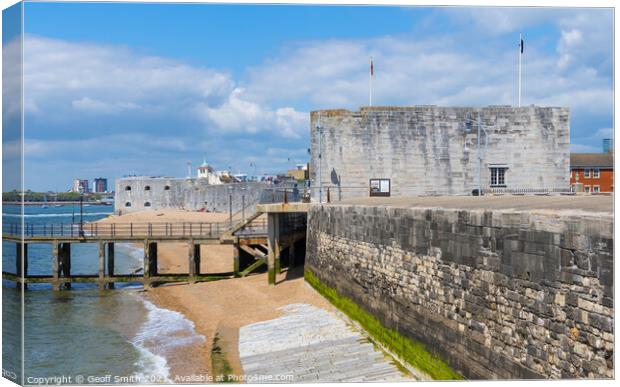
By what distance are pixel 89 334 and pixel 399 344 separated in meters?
10.6

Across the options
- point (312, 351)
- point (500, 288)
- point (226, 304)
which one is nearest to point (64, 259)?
point (226, 304)

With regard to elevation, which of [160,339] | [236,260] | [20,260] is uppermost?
[20,260]

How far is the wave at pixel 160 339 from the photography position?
49.7 ft

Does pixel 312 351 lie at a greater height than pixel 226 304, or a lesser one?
greater

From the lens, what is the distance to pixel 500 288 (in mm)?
9680

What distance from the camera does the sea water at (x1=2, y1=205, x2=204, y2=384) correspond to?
34.0 ft

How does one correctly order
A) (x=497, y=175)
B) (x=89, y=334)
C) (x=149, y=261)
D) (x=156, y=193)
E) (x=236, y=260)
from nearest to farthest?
(x=89, y=334) < (x=497, y=175) < (x=236, y=260) < (x=149, y=261) < (x=156, y=193)

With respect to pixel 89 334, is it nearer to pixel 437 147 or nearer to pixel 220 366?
pixel 220 366

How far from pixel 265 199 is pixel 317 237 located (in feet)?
36.6

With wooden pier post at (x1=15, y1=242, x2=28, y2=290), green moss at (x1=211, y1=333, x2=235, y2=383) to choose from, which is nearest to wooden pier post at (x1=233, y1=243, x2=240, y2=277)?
green moss at (x1=211, y1=333, x2=235, y2=383)

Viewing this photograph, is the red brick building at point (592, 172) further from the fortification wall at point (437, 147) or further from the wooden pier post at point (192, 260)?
the wooden pier post at point (192, 260)

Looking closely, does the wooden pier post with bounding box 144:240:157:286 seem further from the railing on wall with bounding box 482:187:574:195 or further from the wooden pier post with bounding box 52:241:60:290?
the railing on wall with bounding box 482:187:574:195

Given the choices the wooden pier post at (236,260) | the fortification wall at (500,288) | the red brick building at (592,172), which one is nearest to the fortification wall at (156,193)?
the red brick building at (592,172)

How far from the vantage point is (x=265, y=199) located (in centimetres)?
3238
